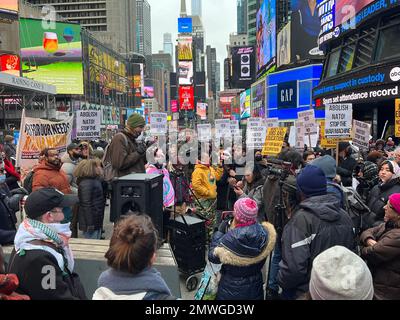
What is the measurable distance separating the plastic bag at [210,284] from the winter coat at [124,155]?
2079mm

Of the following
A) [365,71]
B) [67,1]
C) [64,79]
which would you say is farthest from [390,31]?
[67,1]

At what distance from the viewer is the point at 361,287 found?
2.20 m

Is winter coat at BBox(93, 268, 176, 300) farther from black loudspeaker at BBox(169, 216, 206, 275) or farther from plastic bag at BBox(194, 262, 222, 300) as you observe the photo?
black loudspeaker at BBox(169, 216, 206, 275)

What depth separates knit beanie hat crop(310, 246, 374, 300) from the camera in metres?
2.19

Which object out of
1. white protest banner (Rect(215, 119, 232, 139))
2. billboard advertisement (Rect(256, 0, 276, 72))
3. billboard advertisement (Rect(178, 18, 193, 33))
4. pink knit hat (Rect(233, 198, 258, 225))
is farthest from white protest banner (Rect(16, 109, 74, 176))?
billboard advertisement (Rect(178, 18, 193, 33))

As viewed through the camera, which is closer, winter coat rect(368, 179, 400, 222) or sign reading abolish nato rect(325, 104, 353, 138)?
winter coat rect(368, 179, 400, 222)

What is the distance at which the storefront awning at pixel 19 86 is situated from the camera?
23.3 metres

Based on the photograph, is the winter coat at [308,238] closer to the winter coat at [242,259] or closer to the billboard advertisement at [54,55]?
the winter coat at [242,259]

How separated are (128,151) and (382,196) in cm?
323

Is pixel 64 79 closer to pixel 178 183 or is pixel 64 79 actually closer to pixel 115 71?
pixel 115 71

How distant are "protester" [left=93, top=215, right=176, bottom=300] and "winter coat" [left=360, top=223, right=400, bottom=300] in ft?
6.08

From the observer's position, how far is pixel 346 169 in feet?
26.2

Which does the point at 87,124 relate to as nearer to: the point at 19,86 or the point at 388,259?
the point at 388,259

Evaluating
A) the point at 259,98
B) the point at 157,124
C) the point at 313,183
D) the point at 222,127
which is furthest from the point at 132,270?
the point at 259,98
